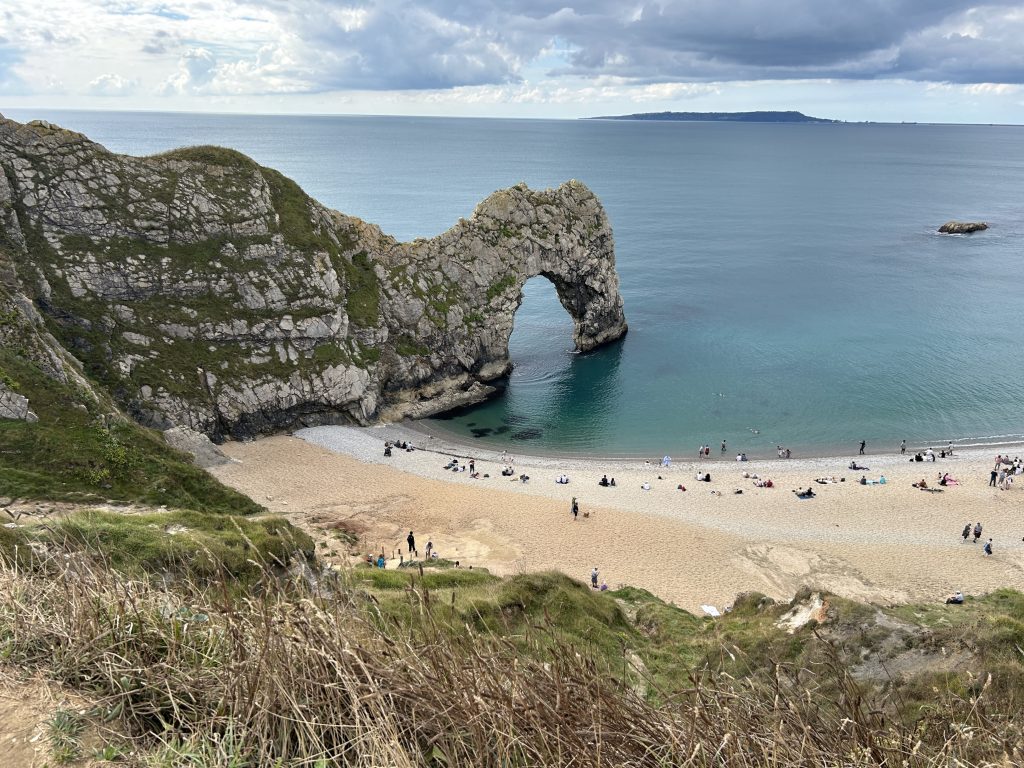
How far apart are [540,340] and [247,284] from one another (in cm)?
3069

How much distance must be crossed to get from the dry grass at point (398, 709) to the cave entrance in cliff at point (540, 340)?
50.2 m

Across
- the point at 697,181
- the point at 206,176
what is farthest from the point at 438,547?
the point at 697,181

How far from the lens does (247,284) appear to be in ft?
146

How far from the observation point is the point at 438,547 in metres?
30.2

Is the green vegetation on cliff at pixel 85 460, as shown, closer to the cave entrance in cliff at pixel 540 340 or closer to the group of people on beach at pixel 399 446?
the group of people on beach at pixel 399 446

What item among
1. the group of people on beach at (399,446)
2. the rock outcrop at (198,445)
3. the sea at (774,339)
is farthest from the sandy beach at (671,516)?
the sea at (774,339)

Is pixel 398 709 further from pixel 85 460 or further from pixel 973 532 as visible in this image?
pixel 973 532

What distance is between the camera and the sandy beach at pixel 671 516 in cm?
2864

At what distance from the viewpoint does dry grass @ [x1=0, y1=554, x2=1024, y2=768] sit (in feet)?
14.3

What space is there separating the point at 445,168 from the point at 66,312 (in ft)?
526

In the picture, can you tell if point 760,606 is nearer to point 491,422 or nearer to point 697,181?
point 491,422

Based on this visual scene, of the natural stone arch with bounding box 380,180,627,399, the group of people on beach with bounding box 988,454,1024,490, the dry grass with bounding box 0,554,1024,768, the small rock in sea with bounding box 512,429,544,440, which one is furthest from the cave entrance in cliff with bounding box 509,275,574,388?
the dry grass with bounding box 0,554,1024,768

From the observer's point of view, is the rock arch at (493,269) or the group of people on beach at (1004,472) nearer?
the group of people on beach at (1004,472)

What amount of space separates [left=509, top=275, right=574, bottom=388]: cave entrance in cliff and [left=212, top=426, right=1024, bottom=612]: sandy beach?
14757 millimetres
